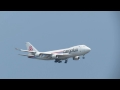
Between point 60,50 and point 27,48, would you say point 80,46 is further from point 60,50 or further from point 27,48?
point 27,48

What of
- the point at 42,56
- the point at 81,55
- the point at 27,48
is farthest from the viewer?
the point at 27,48

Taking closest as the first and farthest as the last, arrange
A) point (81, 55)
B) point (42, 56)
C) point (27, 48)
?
point (81, 55)
point (42, 56)
point (27, 48)

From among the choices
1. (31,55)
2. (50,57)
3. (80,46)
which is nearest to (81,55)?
(80,46)

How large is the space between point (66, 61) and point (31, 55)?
10.2 meters

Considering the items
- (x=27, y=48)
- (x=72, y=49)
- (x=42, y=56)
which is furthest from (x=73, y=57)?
(x=27, y=48)

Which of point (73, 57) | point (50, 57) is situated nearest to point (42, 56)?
point (50, 57)

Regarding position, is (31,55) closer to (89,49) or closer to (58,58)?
(58,58)

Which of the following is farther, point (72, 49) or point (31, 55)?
point (31, 55)

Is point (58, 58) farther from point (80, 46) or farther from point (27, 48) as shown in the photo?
point (27, 48)

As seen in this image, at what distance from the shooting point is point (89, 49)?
84.1 metres

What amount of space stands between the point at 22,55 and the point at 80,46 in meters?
14.3

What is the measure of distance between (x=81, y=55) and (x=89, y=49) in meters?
2.23

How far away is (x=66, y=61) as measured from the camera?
284 feet

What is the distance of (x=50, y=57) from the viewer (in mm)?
88688
